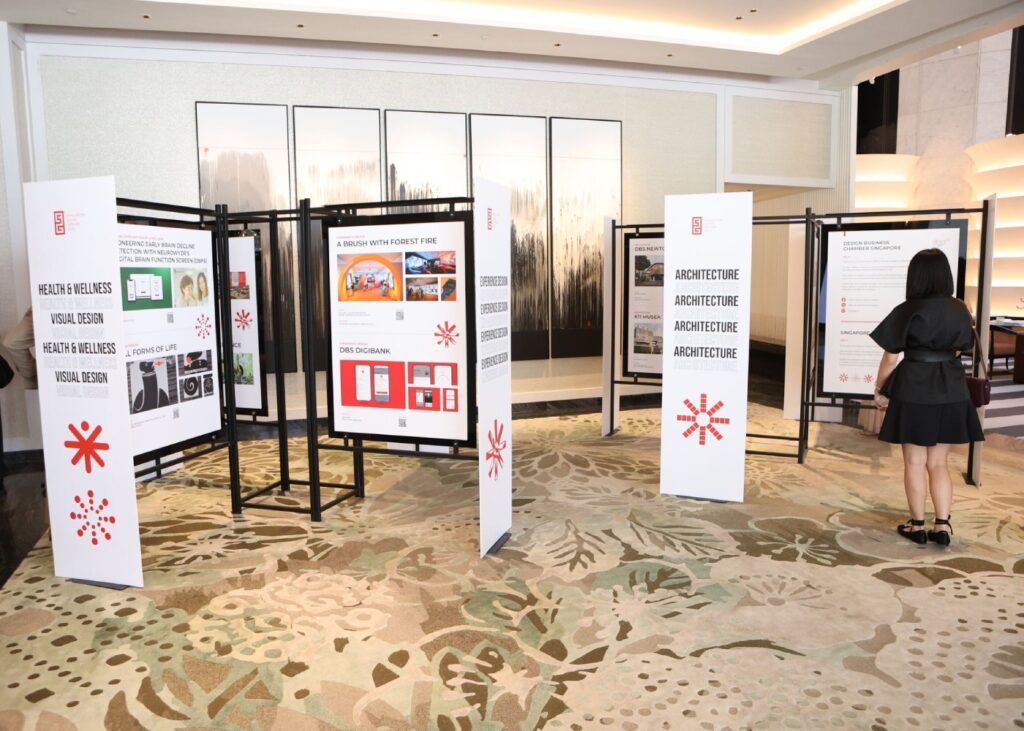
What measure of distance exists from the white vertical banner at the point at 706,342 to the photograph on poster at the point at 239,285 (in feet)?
9.63

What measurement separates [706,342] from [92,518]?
386cm

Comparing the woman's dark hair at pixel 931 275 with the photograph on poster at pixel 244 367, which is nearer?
the woman's dark hair at pixel 931 275

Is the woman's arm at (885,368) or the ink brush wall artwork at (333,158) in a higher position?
the ink brush wall artwork at (333,158)

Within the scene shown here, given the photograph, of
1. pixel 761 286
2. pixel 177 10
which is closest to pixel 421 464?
pixel 177 10

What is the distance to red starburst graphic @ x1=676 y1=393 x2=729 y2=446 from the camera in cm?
488

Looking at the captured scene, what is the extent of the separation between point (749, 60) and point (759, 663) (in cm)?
693

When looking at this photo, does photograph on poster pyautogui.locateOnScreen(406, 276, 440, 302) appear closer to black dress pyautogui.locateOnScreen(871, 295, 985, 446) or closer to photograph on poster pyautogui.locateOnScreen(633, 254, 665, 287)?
black dress pyautogui.locateOnScreen(871, 295, 985, 446)

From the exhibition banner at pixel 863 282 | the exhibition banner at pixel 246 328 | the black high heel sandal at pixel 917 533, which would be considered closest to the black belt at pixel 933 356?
the black high heel sandal at pixel 917 533

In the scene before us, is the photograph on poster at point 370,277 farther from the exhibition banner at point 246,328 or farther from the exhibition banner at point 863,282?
the exhibition banner at point 863,282

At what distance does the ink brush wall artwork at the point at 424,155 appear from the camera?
291 inches

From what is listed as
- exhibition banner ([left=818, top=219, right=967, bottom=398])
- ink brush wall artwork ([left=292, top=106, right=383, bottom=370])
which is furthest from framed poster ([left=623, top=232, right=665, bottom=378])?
ink brush wall artwork ([left=292, top=106, right=383, bottom=370])

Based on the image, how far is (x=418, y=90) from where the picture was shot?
7.46 meters

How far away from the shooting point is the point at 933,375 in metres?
4.01

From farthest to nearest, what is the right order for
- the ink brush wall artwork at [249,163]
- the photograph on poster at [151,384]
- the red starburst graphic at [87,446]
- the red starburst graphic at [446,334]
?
the ink brush wall artwork at [249,163] → the red starburst graphic at [446,334] → the photograph on poster at [151,384] → the red starburst graphic at [87,446]
